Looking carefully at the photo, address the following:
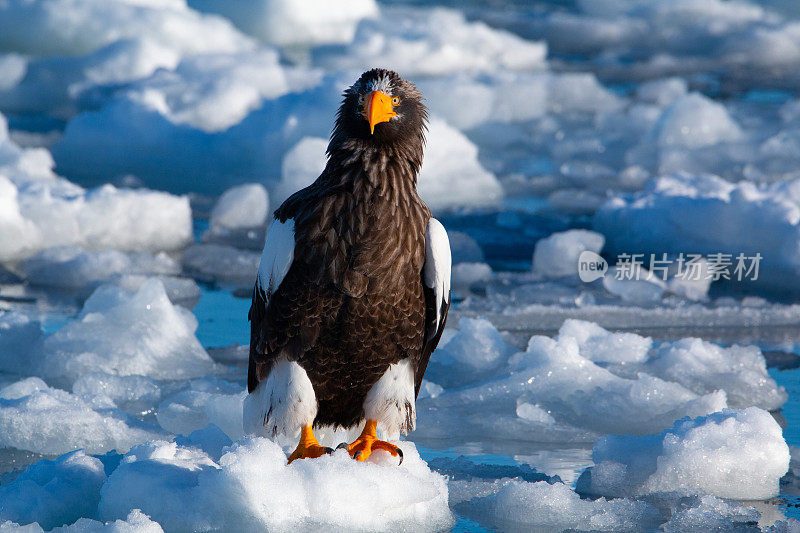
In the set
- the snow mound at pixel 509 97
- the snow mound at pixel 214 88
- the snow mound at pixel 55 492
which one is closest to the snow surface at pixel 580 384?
the snow mound at pixel 55 492

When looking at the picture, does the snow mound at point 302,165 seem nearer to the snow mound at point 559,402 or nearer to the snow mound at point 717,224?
the snow mound at point 717,224

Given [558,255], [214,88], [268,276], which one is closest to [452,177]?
[558,255]

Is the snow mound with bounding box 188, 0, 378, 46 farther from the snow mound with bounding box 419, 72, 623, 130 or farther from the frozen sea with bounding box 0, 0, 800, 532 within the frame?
the snow mound with bounding box 419, 72, 623, 130

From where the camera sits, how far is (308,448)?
3.08 metres

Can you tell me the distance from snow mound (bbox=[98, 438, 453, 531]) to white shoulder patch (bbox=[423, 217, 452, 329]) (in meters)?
0.57

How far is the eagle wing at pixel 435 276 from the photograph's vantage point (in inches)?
123

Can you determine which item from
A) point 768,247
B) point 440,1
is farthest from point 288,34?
point 768,247

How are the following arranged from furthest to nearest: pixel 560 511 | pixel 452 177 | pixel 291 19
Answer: pixel 291 19 < pixel 452 177 < pixel 560 511

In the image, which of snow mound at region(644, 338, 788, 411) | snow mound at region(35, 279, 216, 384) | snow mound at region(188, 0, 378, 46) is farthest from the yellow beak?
snow mound at region(188, 0, 378, 46)

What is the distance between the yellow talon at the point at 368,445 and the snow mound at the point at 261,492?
0.18 meters

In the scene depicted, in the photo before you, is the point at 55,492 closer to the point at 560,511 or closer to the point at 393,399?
the point at 393,399

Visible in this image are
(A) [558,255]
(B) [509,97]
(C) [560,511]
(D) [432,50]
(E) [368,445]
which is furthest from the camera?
(D) [432,50]

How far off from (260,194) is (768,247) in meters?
3.32

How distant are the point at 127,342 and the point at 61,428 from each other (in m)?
0.99
